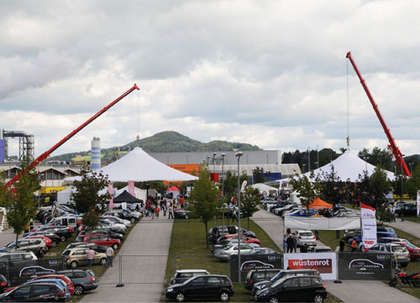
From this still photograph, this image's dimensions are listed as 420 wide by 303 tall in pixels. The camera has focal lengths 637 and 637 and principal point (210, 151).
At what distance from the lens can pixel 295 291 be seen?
25906 millimetres

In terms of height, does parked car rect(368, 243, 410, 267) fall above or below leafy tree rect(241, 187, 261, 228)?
below

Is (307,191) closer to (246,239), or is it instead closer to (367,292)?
(246,239)

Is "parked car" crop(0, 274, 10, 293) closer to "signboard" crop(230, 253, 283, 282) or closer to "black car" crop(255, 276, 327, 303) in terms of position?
"signboard" crop(230, 253, 283, 282)

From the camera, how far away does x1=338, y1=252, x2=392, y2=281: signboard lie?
108 ft

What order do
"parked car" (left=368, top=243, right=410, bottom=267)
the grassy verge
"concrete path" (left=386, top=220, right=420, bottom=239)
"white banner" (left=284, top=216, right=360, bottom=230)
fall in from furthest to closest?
"concrete path" (left=386, top=220, right=420, bottom=239) → "white banner" (left=284, top=216, right=360, bottom=230) → "parked car" (left=368, top=243, right=410, bottom=267) → the grassy verge

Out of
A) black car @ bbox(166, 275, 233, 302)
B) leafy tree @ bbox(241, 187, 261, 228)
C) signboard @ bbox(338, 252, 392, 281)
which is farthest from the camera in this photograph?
leafy tree @ bbox(241, 187, 261, 228)

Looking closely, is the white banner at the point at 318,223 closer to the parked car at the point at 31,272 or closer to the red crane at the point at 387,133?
the parked car at the point at 31,272

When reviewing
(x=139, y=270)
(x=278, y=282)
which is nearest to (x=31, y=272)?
(x=139, y=270)

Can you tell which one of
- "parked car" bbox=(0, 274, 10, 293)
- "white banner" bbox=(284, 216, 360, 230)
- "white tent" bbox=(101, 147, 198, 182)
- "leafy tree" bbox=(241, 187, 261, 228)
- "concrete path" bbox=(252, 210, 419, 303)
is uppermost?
"white tent" bbox=(101, 147, 198, 182)

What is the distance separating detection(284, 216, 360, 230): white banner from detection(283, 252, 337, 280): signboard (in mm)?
9452

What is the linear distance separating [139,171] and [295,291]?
38.1 m

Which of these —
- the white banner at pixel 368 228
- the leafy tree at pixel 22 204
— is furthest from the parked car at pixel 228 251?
the leafy tree at pixel 22 204

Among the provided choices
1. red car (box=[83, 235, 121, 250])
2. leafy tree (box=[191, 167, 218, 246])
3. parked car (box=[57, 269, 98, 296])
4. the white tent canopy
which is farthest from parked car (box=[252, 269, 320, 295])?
the white tent canopy

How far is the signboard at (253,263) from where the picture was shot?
32312 mm
